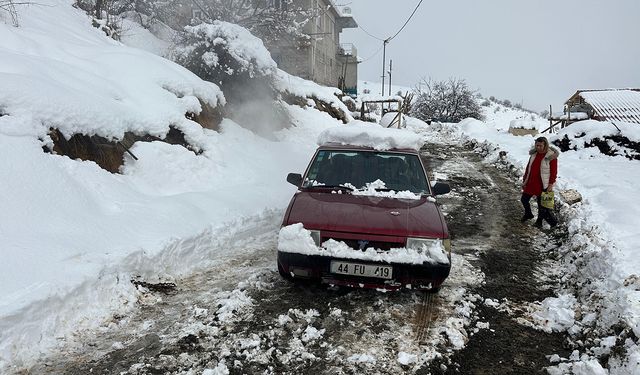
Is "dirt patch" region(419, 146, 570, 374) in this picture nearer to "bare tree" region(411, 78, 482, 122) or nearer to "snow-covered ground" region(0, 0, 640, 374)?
"snow-covered ground" region(0, 0, 640, 374)

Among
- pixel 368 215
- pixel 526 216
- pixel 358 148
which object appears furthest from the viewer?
pixel 526 216

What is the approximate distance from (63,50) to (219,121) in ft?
11.8

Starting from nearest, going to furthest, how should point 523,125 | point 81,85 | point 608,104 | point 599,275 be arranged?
point 599,275 < point 81,85 < point 523,125 < point 608,104

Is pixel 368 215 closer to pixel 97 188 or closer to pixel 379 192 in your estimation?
pixel 379 192

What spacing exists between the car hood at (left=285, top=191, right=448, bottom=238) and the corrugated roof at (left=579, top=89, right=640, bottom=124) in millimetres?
24049

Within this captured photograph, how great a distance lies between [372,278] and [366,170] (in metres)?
1.57

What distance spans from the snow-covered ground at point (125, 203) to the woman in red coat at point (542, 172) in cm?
40

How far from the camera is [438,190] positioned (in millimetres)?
4781

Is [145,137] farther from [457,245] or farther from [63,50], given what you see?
[457,245]

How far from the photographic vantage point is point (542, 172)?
645cm

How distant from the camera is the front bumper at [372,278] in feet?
12.1

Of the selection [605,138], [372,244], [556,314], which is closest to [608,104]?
[605,138]

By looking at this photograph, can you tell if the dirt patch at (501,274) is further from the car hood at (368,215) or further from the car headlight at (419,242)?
the car hood at (368,215)

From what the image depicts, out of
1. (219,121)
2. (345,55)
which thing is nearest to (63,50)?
(219,121)
